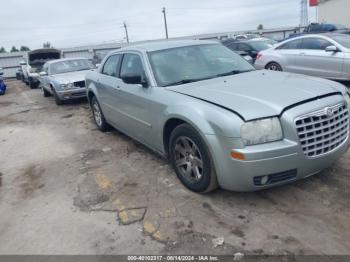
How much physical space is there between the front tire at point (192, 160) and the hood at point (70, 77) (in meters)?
7.47

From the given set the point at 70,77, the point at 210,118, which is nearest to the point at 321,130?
the point at 210,118

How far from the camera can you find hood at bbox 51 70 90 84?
34.2 ft

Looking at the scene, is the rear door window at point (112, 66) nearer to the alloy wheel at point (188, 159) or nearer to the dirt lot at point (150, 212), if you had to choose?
the dirt lot at point (150, 212)

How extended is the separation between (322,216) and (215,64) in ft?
7.84

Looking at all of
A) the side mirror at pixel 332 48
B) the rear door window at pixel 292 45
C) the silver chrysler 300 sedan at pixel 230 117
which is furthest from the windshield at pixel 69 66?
the side mirror at pixel 332 48

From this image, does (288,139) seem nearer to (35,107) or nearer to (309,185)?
(309,185)

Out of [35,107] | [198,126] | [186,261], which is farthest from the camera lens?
[35,107]

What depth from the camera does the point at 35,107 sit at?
11297mm

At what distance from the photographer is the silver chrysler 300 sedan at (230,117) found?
9.82 ft

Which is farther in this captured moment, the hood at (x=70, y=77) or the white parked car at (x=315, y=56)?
the hood at (x=70, y=77)

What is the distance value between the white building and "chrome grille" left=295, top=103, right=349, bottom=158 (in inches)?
1214

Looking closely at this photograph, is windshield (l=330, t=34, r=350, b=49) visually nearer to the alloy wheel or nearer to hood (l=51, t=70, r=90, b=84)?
the alloy wheel

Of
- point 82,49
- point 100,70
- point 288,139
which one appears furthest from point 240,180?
point 82,49

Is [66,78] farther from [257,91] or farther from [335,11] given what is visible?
[335,11]
